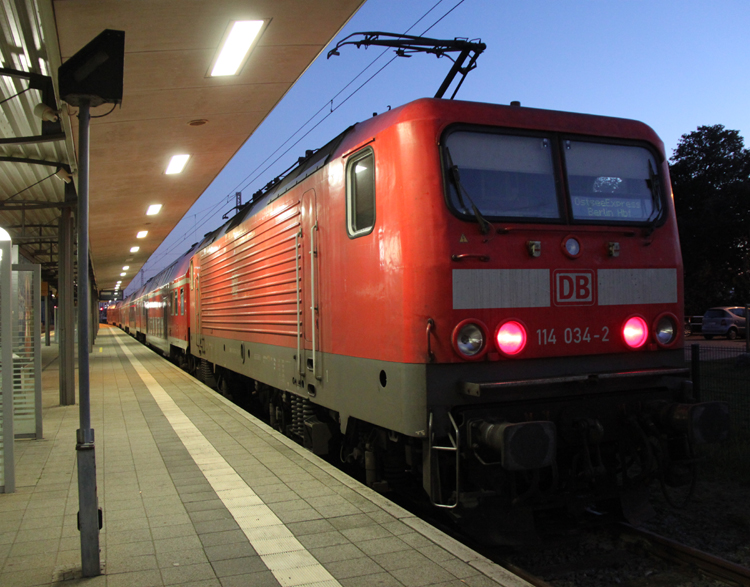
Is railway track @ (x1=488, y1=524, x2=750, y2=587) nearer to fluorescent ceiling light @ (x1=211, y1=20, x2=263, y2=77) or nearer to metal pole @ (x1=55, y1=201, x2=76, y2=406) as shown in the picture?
fluorescent ceiling light @ (x1=211, y1=20, x2=263, y2=77)

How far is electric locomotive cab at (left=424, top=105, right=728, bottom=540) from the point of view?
4.33 meters

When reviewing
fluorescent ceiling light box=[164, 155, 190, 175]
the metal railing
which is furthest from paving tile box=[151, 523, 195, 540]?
fluorescent ceiling light box=[164, 155, 190, 175]

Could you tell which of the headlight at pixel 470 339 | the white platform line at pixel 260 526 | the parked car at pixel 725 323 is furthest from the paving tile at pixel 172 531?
the parked car at pixel 725 323

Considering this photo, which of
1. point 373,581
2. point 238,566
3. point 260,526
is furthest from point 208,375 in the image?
point 373,581

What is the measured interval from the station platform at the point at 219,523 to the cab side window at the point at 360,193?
2.13m

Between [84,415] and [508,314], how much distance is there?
2.79 metres

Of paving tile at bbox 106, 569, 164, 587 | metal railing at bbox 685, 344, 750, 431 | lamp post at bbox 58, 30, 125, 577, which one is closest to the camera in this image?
paving tile at bbox 106, 569, 164, 587

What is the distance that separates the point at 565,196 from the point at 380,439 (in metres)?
2.32

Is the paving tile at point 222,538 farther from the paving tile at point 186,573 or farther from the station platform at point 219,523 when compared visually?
the paving tile at point 186,573

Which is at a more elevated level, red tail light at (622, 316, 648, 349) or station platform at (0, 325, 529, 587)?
red tail light at (622, 316, 648, 349)

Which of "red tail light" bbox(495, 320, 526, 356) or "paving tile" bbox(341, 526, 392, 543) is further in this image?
"red tail light" bbox(495, 320, 526, 356)

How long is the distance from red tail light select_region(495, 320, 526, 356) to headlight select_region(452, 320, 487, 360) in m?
0.12

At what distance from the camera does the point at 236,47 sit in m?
6.66

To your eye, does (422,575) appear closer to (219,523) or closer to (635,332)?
(219,523)
